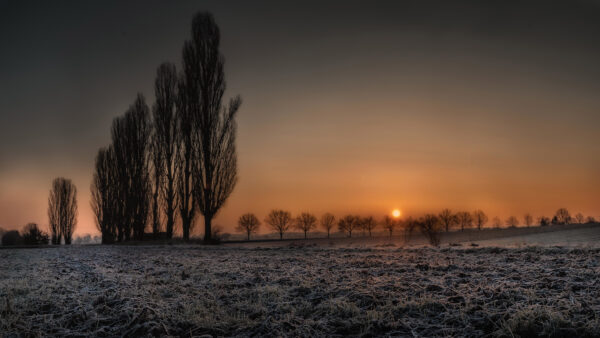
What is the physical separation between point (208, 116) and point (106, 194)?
63.2 feet

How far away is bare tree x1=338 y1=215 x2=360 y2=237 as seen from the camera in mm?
64250

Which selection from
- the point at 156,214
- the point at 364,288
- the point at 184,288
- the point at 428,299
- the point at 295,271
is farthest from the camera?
the point at 156,214

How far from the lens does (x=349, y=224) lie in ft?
212

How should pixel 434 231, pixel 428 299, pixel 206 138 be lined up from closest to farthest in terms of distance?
pixel 428 299
pixel 434 231
pixel 206 138

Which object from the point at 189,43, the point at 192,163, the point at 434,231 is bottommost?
the point at 434,231

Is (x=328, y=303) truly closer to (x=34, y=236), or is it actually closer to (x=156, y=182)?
(x=156, y=182)

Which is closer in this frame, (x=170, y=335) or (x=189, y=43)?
(x=170, y=335)

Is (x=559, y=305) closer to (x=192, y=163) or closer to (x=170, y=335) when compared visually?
(x=170, y=335)

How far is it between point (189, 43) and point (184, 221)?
11.8m

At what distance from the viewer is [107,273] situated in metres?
6.94

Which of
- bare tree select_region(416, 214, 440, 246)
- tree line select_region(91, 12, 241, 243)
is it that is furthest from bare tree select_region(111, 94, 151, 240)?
bare tree select_region(416, 214, 440, 246)

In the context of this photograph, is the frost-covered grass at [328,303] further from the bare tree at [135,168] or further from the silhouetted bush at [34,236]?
the silhouetted bush at [34,236]

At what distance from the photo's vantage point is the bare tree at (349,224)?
64250mm

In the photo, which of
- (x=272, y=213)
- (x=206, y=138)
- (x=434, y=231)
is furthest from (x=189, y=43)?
(x=272, y=213)
